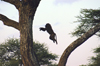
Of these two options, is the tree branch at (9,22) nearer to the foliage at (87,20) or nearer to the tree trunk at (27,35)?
the tree trunk at (27,35)

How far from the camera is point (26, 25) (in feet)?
22.5

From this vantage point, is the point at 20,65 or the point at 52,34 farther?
the point at 20,65

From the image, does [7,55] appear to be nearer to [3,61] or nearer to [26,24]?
[3,61]

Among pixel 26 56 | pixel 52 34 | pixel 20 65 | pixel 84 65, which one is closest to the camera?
pixel 26 56

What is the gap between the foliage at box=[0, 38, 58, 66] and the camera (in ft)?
83.4

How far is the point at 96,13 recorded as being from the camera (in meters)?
15.1

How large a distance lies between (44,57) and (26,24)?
19194mm

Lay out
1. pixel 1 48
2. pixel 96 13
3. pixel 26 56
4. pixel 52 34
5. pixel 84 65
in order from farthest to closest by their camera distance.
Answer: pixel 1 48, pixel 84 65, pixel 96 13, pixel 52 34, pixel 26 56

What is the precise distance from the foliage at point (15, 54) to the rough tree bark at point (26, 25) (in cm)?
1820

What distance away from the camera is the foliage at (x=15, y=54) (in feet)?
83.4

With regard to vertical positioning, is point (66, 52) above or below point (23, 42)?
below

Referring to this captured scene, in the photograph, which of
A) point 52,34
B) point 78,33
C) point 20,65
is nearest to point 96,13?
point 78,33

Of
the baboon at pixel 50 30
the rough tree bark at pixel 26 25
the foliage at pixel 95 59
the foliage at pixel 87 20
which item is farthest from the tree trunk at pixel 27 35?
the foliage at pixel 95 59

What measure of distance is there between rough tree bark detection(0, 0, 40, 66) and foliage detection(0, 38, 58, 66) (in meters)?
18.2
